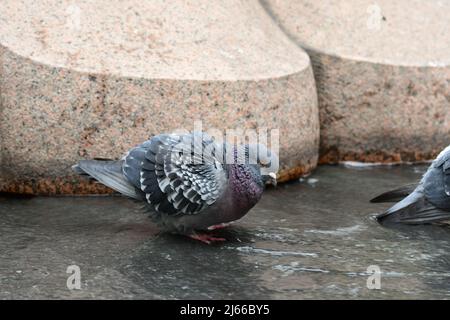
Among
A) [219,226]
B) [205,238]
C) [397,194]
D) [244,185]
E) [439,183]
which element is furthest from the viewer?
[397,194]

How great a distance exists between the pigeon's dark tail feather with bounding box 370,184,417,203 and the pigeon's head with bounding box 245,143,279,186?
4.06 ft

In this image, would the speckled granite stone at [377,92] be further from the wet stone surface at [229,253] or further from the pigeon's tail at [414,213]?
the pigeon's tail at [414,213]

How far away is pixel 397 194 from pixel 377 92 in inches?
62.2

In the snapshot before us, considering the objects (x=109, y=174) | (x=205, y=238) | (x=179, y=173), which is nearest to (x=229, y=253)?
(x=205, y=238)

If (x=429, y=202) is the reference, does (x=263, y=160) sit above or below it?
above

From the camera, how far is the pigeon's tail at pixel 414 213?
529cm

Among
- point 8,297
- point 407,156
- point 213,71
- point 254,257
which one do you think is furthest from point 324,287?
point 407,156

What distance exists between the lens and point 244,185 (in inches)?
181

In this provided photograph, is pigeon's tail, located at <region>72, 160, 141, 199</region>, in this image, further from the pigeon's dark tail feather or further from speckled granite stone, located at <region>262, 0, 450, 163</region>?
speckled granite stone, located at <region>262, 0, 450, 163</region>

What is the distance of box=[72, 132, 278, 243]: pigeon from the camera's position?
15.2ft

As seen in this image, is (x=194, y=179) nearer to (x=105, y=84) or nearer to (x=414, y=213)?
(x=105, y=84)

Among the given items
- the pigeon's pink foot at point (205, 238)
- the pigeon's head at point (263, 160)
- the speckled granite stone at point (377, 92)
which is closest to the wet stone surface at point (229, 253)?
the pigeon's pink foot at point (205, 238)

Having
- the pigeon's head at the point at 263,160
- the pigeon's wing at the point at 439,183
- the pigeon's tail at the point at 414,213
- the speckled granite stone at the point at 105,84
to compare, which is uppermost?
the speckled granite stone at the point at 105,84

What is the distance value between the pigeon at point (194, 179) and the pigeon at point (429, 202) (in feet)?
3.57
